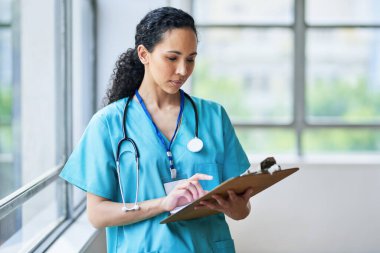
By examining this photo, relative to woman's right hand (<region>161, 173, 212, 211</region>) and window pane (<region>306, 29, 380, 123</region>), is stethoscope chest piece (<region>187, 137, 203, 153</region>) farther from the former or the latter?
window pane (<region>306, 29, 380, 123</region>)

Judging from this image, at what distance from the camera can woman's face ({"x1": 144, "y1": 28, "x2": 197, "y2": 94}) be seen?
1565 mm

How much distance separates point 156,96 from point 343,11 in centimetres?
275

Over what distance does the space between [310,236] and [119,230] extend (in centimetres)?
242

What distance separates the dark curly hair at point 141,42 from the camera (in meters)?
1.61

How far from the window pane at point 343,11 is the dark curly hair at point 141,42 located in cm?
250

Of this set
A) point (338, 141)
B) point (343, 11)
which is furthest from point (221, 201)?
point (343, 11)

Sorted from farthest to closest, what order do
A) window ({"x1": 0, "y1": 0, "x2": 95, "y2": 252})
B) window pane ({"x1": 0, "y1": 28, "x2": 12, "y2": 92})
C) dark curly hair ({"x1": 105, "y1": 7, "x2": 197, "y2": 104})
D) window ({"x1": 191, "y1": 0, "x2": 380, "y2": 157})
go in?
window ({"x1": 191, "y1": 0, "x2": 380, "y2": 157}) → window pane ({"x1": 0, "y1": 28, "x2": 12, "y2": 92}) → window ({"x1": 0, "y1": 0, "x2": 95, "y2": 252}) → dark curly hair ({"x1": 105, "y1": 7, "x2": 197, "y2": 104})

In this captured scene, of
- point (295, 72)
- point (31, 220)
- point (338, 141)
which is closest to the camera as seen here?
point (31, 220)

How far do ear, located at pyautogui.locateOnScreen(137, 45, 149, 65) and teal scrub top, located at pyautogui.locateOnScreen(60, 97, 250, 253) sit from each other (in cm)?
11

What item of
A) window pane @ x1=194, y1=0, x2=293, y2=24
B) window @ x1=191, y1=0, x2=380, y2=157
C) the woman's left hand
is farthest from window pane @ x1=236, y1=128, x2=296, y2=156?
the woman's left hand

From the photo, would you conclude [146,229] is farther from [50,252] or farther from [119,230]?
[50,252]

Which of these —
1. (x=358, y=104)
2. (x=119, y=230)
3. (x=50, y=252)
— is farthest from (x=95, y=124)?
(x=358, y=104)

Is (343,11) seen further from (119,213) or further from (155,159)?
(119,213)

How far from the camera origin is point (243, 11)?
4.13 m
